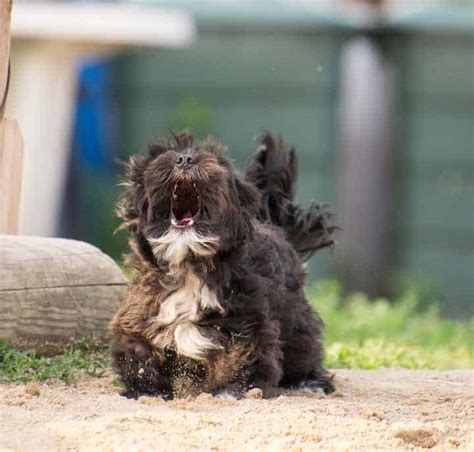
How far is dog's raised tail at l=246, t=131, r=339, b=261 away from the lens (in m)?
7.55

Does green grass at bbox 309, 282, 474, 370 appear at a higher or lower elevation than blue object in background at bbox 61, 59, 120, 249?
lower

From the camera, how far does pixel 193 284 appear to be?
20.4ft

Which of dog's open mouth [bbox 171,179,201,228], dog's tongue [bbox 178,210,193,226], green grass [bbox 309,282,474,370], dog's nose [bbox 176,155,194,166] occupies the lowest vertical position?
green grass [bbox 309,282,474,370]

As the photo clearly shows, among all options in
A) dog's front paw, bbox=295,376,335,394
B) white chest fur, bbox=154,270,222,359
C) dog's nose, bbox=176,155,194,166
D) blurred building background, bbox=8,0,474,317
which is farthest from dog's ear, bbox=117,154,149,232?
blurred building background, bbox=8,0,474,317

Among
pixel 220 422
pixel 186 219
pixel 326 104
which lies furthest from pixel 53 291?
→ pixel 326 104

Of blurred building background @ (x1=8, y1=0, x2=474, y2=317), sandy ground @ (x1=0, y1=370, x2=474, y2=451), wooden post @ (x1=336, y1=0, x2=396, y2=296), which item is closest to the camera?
sandy ground @ (x1=0, y1=370, x2=474, y2=451)

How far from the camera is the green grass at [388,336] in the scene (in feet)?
28.0

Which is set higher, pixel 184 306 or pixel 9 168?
pixel 9 168

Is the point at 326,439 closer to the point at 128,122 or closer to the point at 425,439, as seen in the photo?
the point at 425,439

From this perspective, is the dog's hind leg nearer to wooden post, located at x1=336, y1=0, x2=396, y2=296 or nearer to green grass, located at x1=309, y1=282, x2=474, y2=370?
green grass, located at x1=309, y1=282, x2=474, y2=370

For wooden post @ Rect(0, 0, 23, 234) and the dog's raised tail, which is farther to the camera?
the dog's raised tail

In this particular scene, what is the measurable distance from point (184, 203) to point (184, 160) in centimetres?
25

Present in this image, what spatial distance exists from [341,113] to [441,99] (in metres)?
1.16

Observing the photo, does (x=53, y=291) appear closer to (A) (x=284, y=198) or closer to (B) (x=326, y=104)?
(A) (x=284, y=198)
